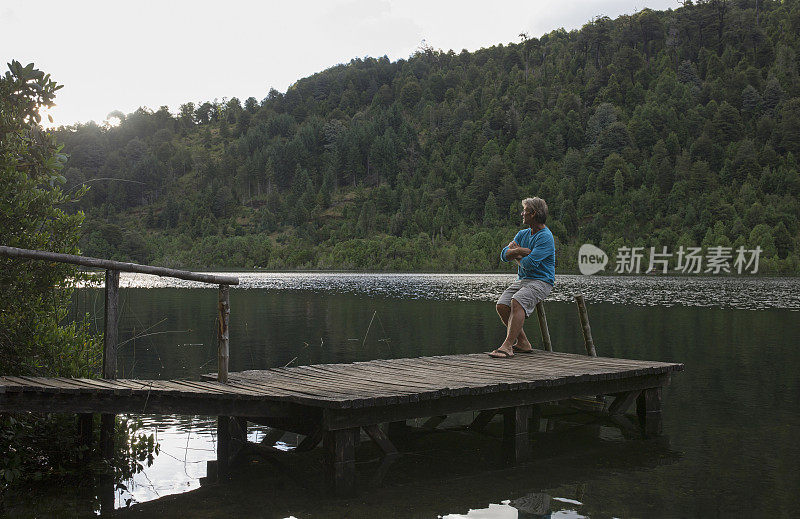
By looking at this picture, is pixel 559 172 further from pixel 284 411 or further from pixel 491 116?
pixel 284 411

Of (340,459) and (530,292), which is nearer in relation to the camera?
(340,459)

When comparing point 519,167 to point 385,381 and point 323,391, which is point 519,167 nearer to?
point 385,381

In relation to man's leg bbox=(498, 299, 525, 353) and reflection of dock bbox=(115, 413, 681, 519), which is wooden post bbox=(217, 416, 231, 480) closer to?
reflection of dock bbox=(115, 413, 681, 519)

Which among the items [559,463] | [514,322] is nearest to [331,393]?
[559,463]

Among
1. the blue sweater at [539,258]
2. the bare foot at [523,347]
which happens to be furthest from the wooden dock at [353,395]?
the blue sweater at [539,258]

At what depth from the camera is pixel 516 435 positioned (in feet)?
31.1

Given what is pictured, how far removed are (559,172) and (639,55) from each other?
43.2m

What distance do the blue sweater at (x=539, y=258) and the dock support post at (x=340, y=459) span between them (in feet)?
13.1

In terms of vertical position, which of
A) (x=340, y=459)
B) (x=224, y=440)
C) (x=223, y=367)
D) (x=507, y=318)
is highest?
(x=507, y=318)

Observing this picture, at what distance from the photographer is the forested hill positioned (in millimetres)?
122000

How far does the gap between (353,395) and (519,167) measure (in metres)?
148

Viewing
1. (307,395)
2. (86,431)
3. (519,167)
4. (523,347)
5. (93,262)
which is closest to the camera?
(93,262)

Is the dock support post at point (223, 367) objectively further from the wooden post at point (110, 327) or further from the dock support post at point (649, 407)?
A: the dock support post at point (649, 407)

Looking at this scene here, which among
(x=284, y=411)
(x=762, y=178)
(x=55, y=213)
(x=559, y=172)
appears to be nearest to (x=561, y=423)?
(x=284, y=411)
